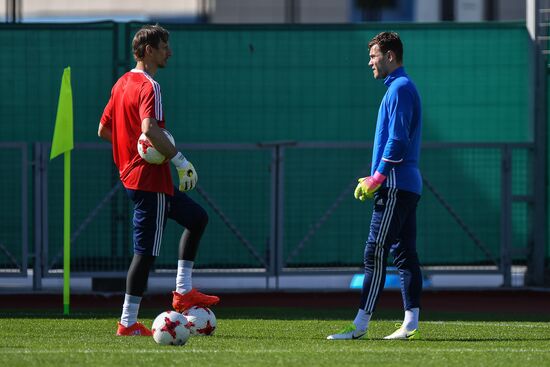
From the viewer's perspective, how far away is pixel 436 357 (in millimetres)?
7820

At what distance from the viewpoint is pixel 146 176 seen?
29.8 ft

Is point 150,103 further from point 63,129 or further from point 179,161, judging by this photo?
point 63,129

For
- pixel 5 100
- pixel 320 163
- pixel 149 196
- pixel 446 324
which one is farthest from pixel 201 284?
pixel 149 196

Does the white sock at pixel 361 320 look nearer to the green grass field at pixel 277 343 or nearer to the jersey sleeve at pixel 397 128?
the green grass field at pixel 277 343

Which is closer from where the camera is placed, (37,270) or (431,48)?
(37,270)

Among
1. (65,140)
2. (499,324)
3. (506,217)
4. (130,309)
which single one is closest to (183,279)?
(130,309)

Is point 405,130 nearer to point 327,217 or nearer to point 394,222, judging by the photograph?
point 394,222

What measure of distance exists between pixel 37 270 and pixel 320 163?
3.23 meters

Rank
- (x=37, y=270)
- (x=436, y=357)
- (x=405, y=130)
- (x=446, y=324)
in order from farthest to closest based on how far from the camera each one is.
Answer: (x=37, y=270), (x=446, y=324), (x=405, y=130), (x=436, y=357)

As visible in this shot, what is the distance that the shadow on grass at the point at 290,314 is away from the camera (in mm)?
11266

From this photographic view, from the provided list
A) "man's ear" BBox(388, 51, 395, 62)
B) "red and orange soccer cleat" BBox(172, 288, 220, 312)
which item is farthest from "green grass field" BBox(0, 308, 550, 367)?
"man's ear" BBox(388, 51, 395, 62)

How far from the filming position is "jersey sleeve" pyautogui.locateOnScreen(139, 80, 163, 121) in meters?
8.96

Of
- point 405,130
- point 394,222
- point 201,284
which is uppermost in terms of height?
point 405,130

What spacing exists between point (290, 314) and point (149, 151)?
10.5 feet
